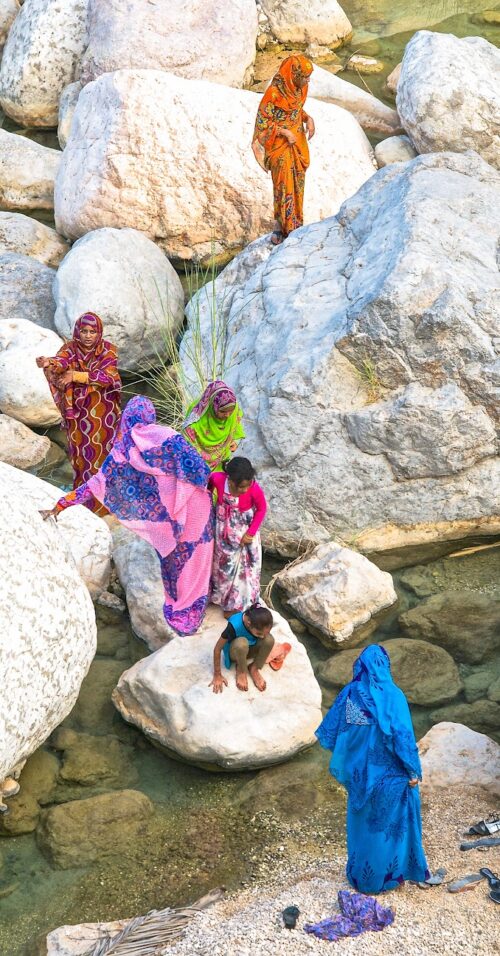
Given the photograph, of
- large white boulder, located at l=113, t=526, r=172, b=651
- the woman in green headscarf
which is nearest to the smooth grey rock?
the woman in green headscarf

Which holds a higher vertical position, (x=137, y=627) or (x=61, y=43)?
(x=61, y=43)

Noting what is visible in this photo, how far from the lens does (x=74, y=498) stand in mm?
6480

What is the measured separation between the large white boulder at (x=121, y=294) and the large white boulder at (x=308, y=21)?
5.49 meters

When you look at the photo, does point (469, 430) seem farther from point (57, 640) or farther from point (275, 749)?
point (57, 640)

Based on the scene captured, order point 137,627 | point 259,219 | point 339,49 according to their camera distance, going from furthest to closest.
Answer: point 339,49
point 259,219
point 137,627

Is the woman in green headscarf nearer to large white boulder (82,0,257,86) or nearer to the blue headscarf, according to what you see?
the blue headscarf

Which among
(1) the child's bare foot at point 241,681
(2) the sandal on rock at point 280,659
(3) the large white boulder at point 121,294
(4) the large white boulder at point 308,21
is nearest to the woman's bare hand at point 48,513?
(1) the child's bare foot at point 241,681

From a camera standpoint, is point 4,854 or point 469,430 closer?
point 4,854

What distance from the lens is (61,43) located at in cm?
1312

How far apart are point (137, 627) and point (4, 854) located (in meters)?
1.76

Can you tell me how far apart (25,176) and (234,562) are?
6807mm

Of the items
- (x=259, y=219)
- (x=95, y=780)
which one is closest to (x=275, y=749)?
(x=95, y=780)

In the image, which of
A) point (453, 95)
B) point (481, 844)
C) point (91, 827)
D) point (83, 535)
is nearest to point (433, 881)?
point (481, 844)

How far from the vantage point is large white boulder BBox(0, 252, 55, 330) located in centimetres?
1002
